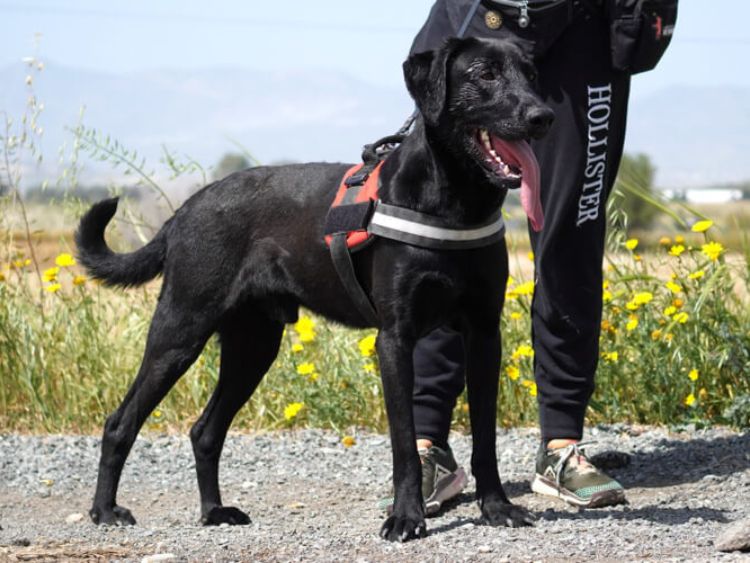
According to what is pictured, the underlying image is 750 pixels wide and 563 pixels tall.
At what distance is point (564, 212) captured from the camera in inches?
171

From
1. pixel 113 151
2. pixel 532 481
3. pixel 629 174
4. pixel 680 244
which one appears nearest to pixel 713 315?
pixel 680 244

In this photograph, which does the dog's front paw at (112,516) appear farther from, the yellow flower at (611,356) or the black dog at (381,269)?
the yellow flower at (611,356)

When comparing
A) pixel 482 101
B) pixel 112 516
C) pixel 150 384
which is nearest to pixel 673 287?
pixel 482 101

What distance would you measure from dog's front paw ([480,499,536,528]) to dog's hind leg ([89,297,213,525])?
120 centimetres

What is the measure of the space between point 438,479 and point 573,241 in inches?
40.2

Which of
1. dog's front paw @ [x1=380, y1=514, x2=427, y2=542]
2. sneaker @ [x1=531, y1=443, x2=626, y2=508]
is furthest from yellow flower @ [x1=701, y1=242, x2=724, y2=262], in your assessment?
dog's front paw @ [x1=380, y1=514, x2=427, y2=542]

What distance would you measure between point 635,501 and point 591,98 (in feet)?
4.94

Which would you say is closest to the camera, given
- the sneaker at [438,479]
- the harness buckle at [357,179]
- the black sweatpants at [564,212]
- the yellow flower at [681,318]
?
the harness buckle at [357,179]

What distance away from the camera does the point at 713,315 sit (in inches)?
220

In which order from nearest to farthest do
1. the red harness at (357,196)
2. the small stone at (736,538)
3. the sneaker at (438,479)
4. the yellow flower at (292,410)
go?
the small stone at (736,538) → the red harness at (357,196) → the sneaker at (438,479) → the yellow flower at (292,410)

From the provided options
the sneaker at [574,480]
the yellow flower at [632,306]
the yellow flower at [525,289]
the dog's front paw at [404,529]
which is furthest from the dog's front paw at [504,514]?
the yellow flower at [632,306]

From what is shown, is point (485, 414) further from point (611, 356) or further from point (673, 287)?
point (673, 287)

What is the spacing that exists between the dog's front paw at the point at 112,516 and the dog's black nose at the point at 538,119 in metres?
2.03

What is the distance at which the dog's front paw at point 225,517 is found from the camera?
14.1 feet
